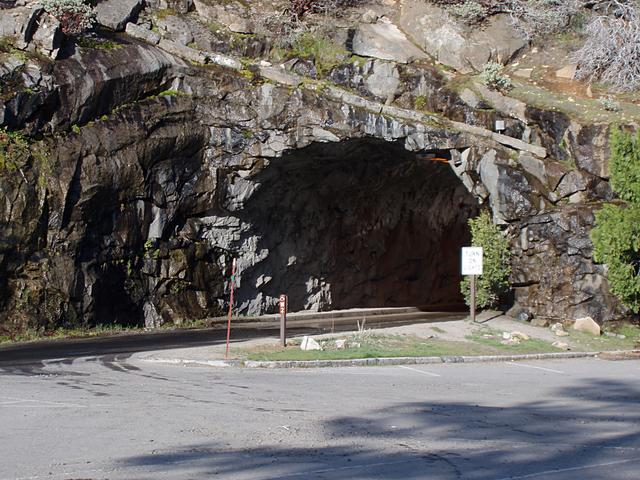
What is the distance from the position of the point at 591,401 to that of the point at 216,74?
19.6 m

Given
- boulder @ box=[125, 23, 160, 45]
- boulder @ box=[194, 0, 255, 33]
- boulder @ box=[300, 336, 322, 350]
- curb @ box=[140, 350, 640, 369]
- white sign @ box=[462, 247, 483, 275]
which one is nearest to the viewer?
curb @ box=[140, 350, 640, 369]

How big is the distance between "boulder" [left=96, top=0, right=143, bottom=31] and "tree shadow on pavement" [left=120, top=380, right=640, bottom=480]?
2150 cm

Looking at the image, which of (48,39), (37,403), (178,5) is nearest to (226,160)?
(48,39)

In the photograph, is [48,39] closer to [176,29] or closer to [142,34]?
[142,34]

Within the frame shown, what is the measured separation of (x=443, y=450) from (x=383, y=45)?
78.5 ft

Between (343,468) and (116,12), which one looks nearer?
(343,468)

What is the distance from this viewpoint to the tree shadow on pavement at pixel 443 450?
750 cm

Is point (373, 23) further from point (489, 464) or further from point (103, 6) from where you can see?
point (489, 464)

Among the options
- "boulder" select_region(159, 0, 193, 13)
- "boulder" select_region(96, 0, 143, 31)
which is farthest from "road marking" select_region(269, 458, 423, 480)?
"boulder" select_region(159, 0, 193, 13)

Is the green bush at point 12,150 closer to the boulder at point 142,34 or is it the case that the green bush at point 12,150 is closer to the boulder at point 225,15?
the boulder at point 142,34

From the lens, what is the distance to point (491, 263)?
2708 cm

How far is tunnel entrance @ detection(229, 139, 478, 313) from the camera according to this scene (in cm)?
3031

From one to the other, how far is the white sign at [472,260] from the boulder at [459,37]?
28.1 ft

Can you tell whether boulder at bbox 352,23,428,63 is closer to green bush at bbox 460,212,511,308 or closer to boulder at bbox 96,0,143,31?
green bush at bbox 460,212,511,308
